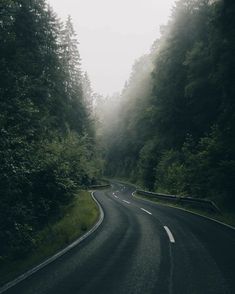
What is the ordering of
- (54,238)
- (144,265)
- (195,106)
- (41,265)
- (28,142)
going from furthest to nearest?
(195,106) → (28,142) → (54,238) → (41,265) → (144,265)

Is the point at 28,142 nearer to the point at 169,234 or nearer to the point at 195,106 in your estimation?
the point at 169,234

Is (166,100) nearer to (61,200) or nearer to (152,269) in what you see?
(61,200)

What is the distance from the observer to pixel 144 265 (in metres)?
9.77

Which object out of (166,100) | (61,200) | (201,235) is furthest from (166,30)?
(201,235)

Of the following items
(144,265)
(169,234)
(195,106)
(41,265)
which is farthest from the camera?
(195,106)

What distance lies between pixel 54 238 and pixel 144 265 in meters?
6.69

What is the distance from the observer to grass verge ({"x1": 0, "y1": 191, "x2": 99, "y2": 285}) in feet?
36.7

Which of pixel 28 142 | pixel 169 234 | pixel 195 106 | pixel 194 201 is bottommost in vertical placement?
pixel 169 234

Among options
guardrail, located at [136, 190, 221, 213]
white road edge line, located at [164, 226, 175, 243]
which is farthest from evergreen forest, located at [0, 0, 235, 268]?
white road edge line, located at [164, 226, 175, 243]

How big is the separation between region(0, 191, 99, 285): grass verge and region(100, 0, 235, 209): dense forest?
7.61 meters

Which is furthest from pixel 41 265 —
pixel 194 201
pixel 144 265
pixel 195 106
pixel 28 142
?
pixel 195 106

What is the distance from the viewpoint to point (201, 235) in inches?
564

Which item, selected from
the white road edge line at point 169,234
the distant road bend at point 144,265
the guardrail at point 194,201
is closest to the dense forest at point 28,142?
the distant road bend at point 144,265

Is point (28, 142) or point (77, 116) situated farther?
point (77, 116)
